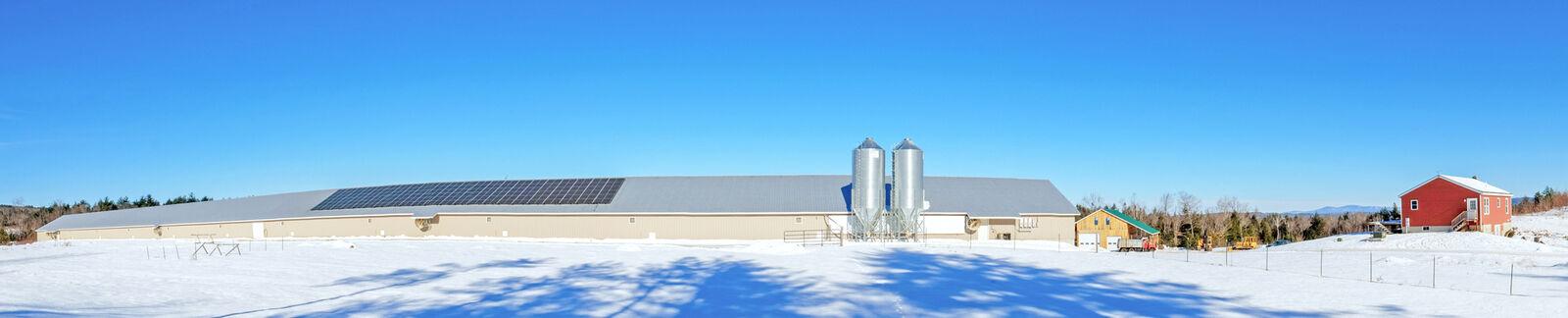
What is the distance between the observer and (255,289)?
21047mm

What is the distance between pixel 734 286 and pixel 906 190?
68.8 ft

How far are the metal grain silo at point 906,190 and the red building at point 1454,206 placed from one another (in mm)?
25008

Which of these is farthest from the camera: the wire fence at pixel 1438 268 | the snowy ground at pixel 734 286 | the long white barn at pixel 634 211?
the long white barn at pixel 634 211

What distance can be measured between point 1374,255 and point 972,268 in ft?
55.4

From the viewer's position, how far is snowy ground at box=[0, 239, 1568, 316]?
17.5 m

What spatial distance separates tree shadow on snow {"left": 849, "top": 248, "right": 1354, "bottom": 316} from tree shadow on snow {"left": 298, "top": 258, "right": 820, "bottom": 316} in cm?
214

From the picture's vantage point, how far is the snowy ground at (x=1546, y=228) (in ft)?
139

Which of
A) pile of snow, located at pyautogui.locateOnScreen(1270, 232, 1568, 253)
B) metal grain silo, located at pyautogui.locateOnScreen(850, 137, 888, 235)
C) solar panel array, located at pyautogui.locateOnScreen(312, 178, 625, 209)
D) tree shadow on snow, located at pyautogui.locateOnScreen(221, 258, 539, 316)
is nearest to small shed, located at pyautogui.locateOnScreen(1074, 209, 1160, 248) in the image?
pile of snow, located at pyautogui.locateOnScreen(1270, 232, 1568, 253)

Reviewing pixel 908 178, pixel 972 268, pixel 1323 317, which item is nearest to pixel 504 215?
pixel 908 178

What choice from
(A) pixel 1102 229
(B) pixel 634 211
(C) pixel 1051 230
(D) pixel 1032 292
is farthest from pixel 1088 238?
(D) pixel 1032 292

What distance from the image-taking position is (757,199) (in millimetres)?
45062

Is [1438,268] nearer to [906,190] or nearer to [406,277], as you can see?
[906,190]

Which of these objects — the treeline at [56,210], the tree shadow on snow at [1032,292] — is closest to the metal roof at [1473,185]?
the tree shadow on snow at [1032,292]

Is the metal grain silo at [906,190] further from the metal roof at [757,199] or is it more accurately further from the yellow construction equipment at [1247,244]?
the yellow construction equipment at [1247,244]
